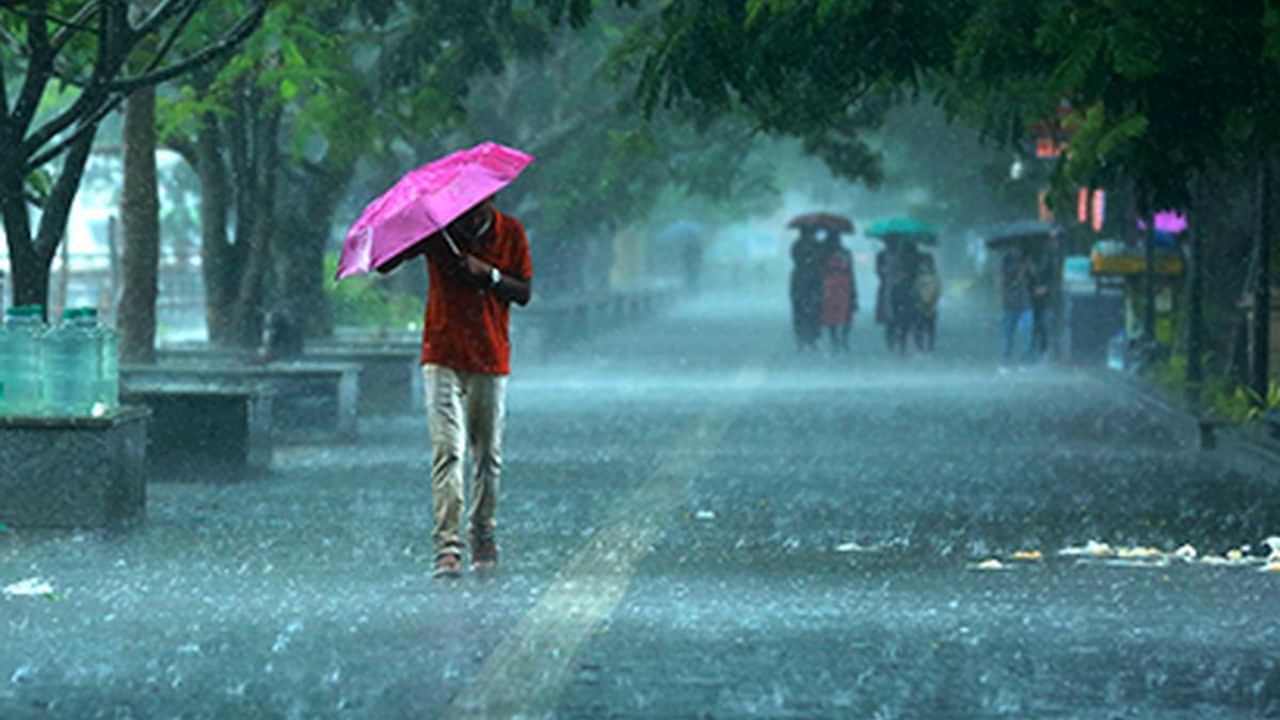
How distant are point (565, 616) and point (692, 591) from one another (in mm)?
1146

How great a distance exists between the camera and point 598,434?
24812 mm

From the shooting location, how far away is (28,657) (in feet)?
34.1

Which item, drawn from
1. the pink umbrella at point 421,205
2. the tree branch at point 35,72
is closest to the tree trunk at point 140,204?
the tree branch at point 35,72

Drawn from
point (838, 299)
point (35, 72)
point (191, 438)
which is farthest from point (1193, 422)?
point (838, 299)

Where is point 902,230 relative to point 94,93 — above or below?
below

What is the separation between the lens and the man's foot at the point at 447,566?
13.1 metres

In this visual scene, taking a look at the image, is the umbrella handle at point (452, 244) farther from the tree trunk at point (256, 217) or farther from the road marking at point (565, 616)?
the tree trunk at point (256, 217)

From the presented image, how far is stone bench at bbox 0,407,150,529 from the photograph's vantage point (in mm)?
15578

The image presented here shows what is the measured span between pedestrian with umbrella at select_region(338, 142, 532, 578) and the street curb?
348 inches

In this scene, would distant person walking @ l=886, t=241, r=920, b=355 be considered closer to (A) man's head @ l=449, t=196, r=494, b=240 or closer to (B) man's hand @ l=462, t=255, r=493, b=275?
(A) man's head @ l=449, t=196, r=494, b=240

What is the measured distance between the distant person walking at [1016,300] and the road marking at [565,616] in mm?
23712

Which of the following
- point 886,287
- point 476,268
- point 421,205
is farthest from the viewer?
point 886,287

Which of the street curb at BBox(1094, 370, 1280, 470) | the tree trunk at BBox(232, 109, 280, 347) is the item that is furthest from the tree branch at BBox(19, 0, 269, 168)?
the tree trunk at BBox(232, 109, 280, 347)

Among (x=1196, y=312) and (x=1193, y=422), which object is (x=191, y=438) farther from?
(x=1196, y=312)
